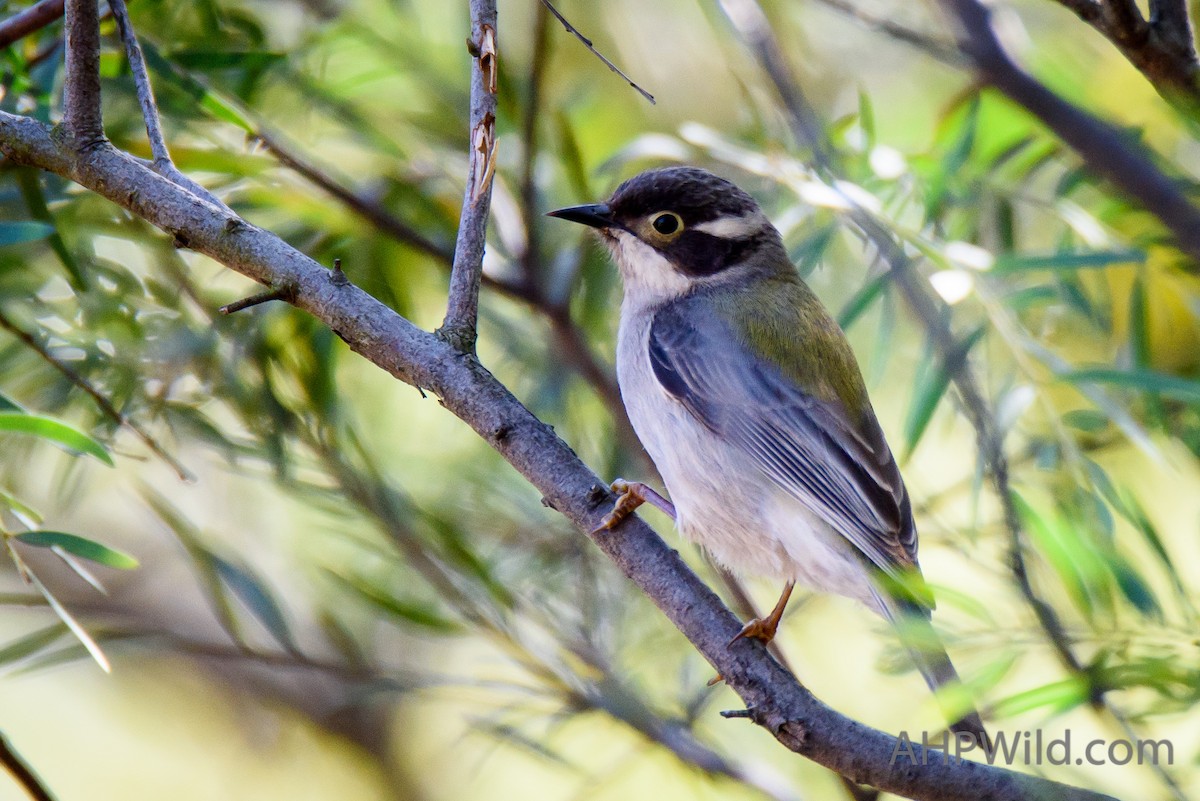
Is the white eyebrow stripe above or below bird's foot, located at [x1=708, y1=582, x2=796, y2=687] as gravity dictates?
above

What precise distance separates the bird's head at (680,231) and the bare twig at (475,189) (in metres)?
1.16

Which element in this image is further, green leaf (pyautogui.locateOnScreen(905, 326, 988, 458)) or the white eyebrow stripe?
the white eyebrow stripe

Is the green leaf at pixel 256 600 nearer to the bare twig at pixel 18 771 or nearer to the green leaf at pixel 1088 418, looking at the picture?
the bare twig at pixel 18 771

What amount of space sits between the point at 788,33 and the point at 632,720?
111 inches

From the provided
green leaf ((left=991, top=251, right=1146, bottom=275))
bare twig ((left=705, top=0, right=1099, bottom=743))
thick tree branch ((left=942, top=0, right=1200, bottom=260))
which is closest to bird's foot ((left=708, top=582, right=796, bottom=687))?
bare twig ((left=705, top=0, right=1099, bottom=743))

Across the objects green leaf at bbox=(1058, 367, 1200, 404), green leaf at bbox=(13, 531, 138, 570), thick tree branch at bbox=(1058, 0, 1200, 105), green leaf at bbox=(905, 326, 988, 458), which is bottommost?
green leaf at bbox=(13, 531, 138, 570)

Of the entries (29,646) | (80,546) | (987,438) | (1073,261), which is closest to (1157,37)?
(1073,261)

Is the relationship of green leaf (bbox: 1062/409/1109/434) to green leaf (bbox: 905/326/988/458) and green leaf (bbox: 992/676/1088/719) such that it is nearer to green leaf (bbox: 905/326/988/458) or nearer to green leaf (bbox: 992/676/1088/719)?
green leaf (bbox: 905/326/988/458)

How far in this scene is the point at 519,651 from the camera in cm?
319

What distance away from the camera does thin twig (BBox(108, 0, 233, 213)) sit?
7.11ft

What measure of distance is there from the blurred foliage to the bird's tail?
0.22ft

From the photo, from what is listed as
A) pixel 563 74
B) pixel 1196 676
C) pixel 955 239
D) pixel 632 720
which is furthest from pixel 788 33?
pixel 1196 676

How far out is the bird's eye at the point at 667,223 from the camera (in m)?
3.45

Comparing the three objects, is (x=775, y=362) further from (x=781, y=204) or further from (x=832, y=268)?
(x=832, y=268)
